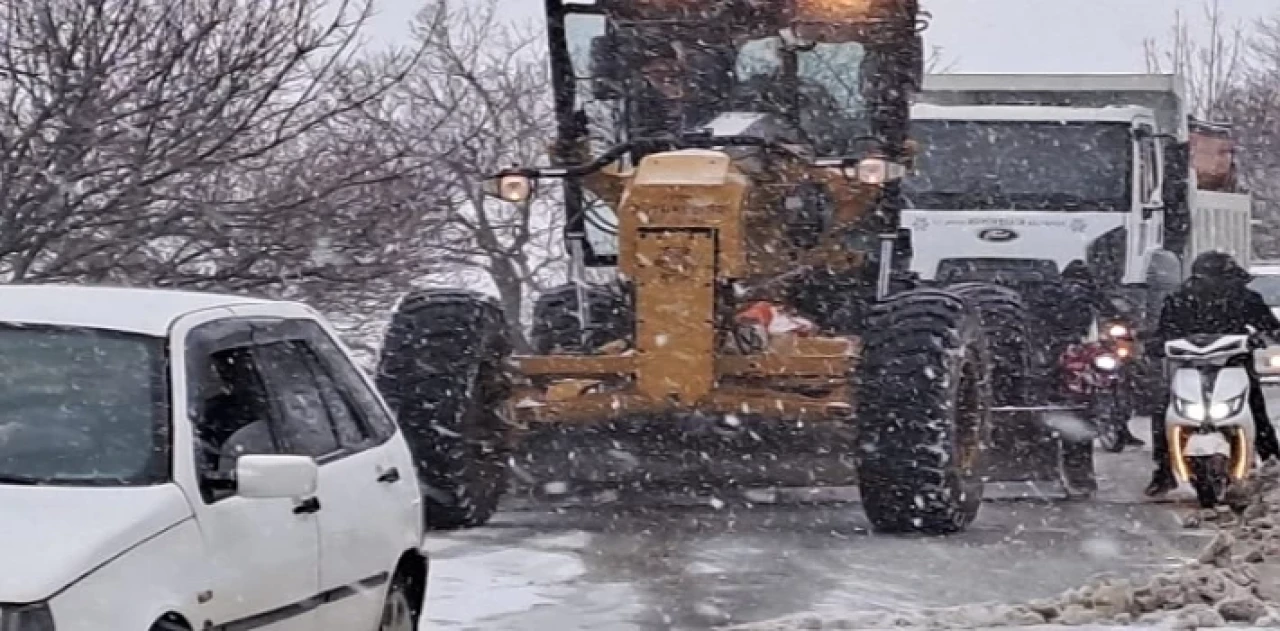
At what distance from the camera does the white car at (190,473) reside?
6.02 m

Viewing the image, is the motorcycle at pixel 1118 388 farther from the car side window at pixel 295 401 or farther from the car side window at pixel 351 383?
the car side window at pixel 295 401

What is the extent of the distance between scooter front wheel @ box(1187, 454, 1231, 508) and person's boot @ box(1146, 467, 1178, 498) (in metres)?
0.99

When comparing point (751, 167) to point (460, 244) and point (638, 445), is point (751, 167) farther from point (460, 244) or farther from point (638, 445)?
point (460, 244)

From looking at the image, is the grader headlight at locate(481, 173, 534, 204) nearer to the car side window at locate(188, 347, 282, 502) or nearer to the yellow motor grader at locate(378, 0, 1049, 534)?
the yellow motor grader at locate(378, 0, 1049, 534)

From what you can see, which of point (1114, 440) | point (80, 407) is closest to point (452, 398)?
point (80, 407)

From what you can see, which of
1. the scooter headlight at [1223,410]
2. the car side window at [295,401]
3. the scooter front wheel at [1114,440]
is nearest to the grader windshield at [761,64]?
the scooter headlight at [1223,410]

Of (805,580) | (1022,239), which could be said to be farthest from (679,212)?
(1022,239)

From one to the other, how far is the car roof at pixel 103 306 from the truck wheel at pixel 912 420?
5.73 metres

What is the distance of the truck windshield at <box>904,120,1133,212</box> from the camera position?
68.4ft

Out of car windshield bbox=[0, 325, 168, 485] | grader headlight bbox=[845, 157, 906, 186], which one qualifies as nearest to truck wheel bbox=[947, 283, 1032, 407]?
grader headlight bbox=[845, 157, 906, 186]

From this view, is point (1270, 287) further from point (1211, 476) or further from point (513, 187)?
point (513, 187)

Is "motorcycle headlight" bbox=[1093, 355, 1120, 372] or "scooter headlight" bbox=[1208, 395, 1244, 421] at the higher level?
"scooter headlight" bbox=[1208, 395, 1244, 421]

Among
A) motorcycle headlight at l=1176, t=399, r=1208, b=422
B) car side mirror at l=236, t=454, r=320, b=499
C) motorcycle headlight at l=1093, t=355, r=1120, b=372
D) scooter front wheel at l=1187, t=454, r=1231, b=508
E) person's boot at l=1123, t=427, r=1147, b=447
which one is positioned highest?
car side mirror at l=236, t=454, r=320, b=499

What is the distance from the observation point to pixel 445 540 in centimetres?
1312
